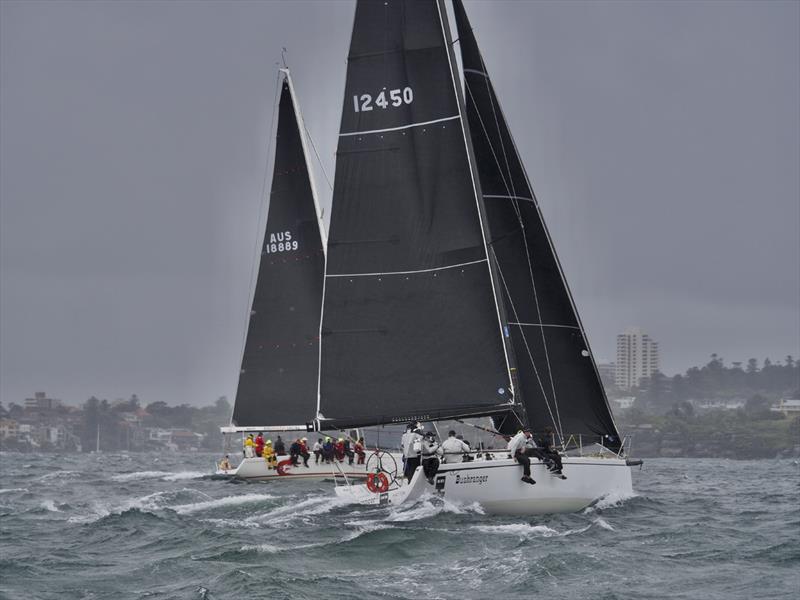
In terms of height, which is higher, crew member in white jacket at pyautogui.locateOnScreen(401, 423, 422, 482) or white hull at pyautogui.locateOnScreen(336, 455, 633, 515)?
crew member in white jacket at pyautogui.locateOnScreen(401, 423, 422, 482)

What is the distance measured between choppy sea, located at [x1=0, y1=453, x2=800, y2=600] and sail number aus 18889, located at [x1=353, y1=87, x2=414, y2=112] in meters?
8.86

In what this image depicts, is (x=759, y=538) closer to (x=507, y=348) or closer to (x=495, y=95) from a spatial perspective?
(x=507, y=348)

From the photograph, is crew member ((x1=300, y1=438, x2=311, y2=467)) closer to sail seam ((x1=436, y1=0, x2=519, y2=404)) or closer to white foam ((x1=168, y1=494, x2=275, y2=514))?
white foam ((x1=168, y1=494, x2=275, y2=514))

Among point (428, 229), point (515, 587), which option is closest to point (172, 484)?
point (428, 229)

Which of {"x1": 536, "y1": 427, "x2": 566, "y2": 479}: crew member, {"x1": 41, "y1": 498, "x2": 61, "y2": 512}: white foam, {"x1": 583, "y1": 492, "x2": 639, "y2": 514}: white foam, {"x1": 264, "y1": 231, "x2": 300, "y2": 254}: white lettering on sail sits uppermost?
{"x1": 264, "y1": 231, "x2": 300, "y2": 254}: white lettering on sail

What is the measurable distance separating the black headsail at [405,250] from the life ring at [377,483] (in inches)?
49.2

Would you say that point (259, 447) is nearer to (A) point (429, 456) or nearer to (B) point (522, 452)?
(A) point (429, 456)

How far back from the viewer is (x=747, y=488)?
143 feet

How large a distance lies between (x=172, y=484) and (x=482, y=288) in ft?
Answer: 71.7

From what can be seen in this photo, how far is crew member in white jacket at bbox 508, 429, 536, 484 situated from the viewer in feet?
84.3

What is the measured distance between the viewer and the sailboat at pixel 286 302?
150 feet

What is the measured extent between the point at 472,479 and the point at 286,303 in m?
21.0

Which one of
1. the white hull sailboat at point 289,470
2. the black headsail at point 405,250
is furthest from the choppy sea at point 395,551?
the white hull sailboat at point 289,470

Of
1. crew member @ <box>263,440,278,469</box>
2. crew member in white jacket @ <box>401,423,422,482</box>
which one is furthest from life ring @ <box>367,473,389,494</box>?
crew member @ <box>263,440,278,469</box>
